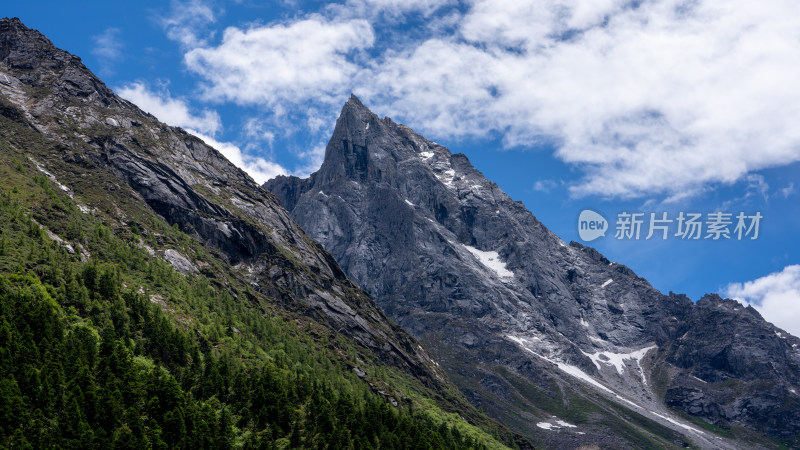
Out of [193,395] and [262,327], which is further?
[262,327]

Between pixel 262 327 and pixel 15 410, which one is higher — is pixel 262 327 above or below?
above

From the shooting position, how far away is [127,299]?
134000mm

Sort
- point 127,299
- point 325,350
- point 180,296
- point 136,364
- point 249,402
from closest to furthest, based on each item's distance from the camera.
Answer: point 136,364
point 249,402
point 127,299
point 180,296
point 325,350

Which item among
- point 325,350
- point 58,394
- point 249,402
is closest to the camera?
point 58,394

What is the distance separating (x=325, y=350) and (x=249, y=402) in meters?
78.5

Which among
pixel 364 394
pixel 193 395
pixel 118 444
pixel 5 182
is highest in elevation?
pixel 5 182

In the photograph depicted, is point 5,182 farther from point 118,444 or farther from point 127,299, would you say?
point 118,444

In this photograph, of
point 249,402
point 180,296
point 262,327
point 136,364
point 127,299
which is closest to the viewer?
point 136,364

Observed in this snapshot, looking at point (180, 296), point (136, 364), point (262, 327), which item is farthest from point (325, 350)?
point (136, 364)

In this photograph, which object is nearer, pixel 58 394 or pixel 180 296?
pixel 58 394

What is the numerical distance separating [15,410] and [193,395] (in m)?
37.1

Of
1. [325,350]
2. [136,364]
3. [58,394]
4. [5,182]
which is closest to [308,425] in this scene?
[136,364]

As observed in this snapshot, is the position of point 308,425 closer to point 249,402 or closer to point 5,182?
point 249,402

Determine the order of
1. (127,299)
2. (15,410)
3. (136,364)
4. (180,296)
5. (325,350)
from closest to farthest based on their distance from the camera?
(15,410), (136,364), (127,299), (180,296), (325,350)
